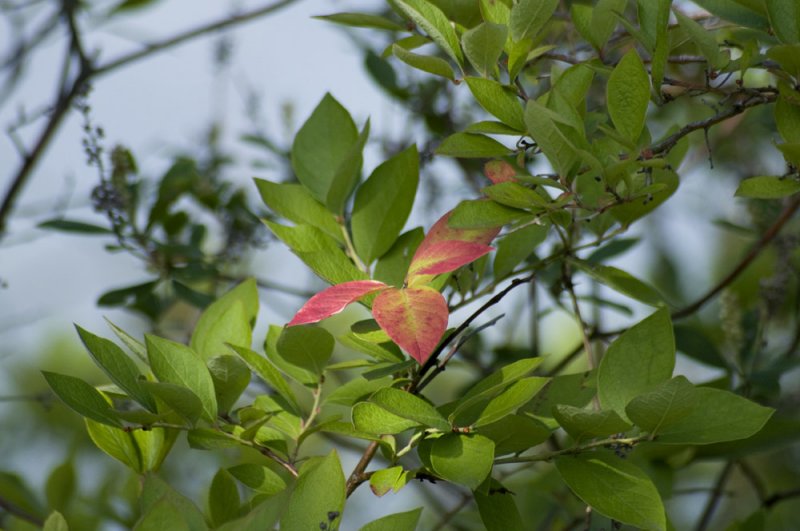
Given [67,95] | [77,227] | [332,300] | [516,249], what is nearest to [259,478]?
[332,300]

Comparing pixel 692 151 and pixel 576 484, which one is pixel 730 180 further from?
pixel 576 484

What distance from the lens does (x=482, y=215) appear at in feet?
2.00

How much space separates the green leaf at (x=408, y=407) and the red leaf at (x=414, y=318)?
0.03 m

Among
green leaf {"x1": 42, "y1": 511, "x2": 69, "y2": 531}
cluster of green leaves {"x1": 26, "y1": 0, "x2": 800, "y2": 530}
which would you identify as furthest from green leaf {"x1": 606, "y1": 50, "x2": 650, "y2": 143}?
green leaf {"x1": 42, "y1": 511, "x2": 69, "y2": 531}

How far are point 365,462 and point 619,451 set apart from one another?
16 cm

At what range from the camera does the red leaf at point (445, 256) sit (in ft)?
1.87

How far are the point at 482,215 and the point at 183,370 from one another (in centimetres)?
22

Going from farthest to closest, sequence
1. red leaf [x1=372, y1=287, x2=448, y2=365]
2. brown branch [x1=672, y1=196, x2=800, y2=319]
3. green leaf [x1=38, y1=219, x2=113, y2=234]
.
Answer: green leaf [x1=38, y1=219, x2=113, y2=234] → brown branch [x1=672, y1=196, x2=800, y2=319] → red leaf [x1=372, y1=287, x2=448, y2=365]

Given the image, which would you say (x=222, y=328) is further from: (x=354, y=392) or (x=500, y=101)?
(x=500, y=101)

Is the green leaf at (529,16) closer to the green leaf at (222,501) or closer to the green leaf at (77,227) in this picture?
the green leaf at (222,501)

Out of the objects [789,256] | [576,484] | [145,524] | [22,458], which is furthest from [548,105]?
[22,458]

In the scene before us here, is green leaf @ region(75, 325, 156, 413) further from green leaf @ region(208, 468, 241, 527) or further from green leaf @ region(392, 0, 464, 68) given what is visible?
green leaf @ region(392, 0, 464, 68)

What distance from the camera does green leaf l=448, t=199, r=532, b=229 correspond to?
604 mm

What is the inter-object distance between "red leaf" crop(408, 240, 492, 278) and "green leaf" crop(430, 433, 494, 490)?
0.33ft
